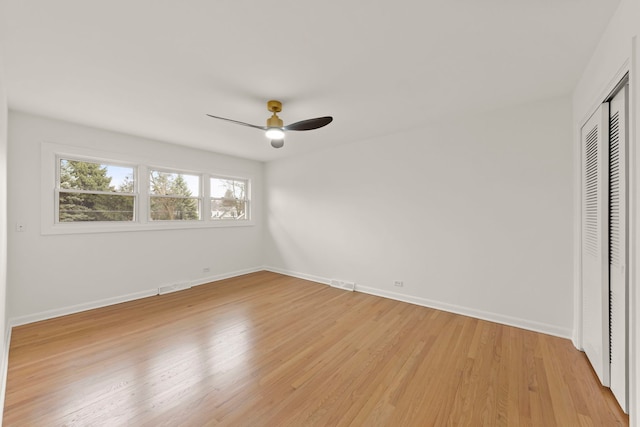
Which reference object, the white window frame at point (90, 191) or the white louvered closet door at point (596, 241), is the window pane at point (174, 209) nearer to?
the white window frame at point (90, 191)

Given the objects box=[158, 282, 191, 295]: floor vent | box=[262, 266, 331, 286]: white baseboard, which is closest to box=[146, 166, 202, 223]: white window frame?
box=[158, 282, 191, 295]: floor vent

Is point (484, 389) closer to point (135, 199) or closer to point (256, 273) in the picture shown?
point (256, 273)

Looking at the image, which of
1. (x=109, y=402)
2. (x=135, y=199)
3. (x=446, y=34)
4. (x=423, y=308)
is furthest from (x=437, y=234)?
(x=135, y=199)

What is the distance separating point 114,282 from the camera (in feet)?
11.9

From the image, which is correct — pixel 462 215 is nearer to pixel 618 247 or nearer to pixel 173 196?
pixel 618 247

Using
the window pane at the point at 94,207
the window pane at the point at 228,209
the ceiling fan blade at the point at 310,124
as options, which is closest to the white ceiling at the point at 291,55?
the ceiling fan blade at the point at 310,124

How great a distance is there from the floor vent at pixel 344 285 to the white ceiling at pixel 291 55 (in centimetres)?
272

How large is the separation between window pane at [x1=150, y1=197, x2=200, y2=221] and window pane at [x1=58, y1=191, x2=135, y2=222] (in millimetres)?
336

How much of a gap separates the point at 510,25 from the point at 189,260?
5075mm

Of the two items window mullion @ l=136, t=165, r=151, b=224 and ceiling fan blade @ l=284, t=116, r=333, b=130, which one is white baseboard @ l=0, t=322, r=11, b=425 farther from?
ceiling fan blade @ l=284, t=116, r=333, b=130

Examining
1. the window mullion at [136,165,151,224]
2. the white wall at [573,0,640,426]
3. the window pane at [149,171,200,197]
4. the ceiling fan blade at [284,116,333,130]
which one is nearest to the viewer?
the white wall at [573,0,640,426]

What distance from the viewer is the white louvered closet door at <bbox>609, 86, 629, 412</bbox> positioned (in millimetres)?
1560

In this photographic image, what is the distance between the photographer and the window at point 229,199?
16.6ft

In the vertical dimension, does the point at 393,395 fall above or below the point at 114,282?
below
